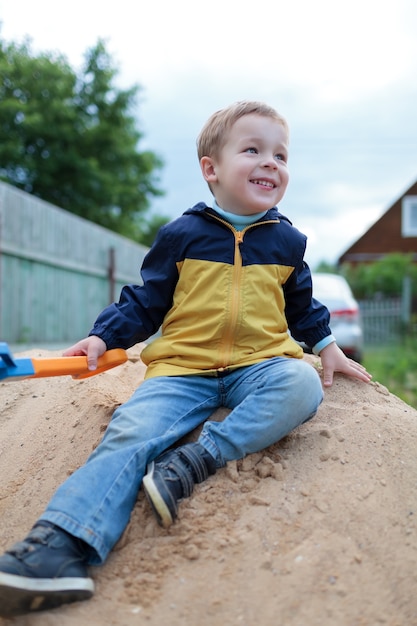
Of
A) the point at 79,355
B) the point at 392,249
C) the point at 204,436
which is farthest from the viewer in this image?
the point at 392,249

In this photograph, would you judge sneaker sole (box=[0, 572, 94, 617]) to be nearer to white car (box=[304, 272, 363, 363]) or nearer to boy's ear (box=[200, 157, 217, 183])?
boy's ear (box=[200, 157, 217, 183])

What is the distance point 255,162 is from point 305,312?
2.10ft

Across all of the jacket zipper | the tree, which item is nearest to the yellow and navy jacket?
the jacket zipper

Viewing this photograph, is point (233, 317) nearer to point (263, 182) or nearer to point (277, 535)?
point (263, 182)

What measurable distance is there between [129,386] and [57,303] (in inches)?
231

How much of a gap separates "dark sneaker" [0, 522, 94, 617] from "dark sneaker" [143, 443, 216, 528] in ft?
0.83

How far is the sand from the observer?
1527mm

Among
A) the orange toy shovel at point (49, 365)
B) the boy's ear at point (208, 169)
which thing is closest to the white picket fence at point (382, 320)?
the boy's ear at point (208, 169)

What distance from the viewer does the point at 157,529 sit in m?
1.82

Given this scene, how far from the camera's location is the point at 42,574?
1557mm

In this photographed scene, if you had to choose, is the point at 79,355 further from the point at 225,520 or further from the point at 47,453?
the point at 225,520

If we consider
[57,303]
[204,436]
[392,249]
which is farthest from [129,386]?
[392,249]

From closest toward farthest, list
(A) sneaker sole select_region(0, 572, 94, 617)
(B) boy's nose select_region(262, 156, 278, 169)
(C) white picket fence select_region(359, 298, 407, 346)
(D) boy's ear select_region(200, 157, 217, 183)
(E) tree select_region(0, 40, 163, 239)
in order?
(A) sneaker sole select_region(0, 572, 94, 617) < (B) boy's nose select_region(262, 156, 278, 169) < (D) boy's ear select_region(200, 157, 217, 183) < (E) tree select_region(0, 40, 163, 239) < (C) white picket fence select_region(359, 298, 407, 346)

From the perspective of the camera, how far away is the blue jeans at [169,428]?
174 cm
